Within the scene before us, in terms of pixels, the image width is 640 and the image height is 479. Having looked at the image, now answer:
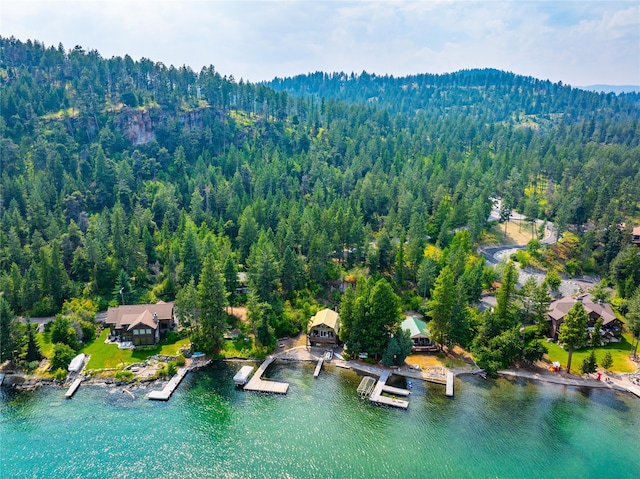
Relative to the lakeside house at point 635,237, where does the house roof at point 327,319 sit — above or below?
below

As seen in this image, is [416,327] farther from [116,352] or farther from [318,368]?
[116,352]

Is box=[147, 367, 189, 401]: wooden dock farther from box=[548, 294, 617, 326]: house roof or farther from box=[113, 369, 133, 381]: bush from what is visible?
box=[548, 294, 617, 326]: house roof

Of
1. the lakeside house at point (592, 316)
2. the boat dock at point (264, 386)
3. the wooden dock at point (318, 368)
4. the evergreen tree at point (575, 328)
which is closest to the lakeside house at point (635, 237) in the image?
the lakeside house at point (592, 316)

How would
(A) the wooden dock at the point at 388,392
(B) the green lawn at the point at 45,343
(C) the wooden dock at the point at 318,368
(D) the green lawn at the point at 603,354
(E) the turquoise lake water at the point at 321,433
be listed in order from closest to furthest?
(E) the turquoise lake water at the point at 321,433
(A) the wooden dock at the point at 388,392
(C) the wooden dock at the point at 318,368
(D) the green lawn at the point at 603,354
(B) the green lawn at the point at 45,343

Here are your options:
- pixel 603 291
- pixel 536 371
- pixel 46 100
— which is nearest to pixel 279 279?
pixel 536 371

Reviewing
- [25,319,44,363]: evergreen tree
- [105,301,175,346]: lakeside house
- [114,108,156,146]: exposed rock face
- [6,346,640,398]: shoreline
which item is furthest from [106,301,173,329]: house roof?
[114,108,156,146]: exposed rock face

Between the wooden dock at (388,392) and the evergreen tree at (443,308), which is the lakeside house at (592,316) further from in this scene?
the wooden dock at (388,392)

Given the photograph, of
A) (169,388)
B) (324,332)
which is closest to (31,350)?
(169,388)
